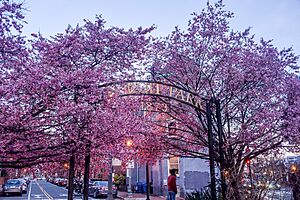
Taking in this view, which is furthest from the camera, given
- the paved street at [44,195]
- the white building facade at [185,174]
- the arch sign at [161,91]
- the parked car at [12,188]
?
the parked car at [12,188]

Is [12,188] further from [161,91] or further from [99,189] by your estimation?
[161,91]

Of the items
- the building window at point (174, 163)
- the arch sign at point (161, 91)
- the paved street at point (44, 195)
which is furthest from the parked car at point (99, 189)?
the arch sign at point (161, 91)

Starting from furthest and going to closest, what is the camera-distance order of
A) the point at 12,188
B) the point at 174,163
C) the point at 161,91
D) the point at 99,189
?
the point at 12,188, the point at 99,189, the point at 174,163, the point at 161,91

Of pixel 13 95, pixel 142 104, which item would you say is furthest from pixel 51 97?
pixel 142 104

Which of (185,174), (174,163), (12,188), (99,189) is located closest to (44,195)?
(12,188)

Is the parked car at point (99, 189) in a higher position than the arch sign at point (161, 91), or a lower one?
lower

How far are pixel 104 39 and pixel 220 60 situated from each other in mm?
4739

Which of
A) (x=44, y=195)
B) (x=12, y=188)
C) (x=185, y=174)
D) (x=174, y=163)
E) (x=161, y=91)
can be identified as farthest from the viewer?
(x=44, y=195)

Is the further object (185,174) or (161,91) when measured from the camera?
(185,174)

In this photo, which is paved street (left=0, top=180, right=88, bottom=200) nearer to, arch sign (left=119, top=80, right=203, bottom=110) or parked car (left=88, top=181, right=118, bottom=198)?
parked car (left=88, top=181, right=118, bottom=198)

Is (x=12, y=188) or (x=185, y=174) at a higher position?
(x=185, y=174)

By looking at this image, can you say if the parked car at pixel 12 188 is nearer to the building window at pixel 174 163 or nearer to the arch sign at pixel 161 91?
the building window at pixel 174 163

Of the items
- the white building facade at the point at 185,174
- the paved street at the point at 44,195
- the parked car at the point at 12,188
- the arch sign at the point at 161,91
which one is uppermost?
the arch sign at the point at 161,91

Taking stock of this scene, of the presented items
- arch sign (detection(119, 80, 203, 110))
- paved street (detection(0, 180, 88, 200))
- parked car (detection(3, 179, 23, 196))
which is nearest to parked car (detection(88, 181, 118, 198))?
Answer: paved street (detection(0, 180, 88, 200))
